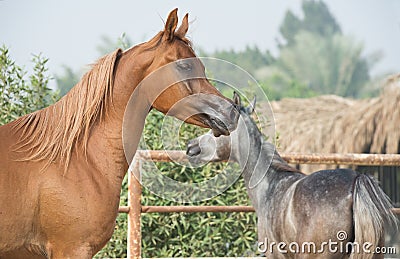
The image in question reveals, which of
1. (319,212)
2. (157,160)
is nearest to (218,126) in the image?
(319,212)

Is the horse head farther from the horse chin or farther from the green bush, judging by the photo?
the green bush

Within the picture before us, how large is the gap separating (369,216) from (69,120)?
6.06 feet

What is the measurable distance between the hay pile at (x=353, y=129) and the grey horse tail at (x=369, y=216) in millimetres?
4852

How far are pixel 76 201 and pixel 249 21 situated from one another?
4222 cm

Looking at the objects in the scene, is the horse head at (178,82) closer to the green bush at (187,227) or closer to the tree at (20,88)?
the green bush at (187,227)

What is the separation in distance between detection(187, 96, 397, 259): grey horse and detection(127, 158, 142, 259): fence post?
0.81m

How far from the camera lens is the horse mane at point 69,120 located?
2393 mm

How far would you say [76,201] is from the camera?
2328 millimetres

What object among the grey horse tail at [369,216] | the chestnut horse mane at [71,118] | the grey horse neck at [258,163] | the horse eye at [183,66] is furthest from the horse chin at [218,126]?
the grey horse neck at [258,163]

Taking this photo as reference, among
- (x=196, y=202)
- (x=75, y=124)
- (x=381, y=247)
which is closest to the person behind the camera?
(x=75, y=124)

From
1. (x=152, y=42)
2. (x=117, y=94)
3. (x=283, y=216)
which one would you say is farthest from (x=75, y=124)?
(x=283, y=216)

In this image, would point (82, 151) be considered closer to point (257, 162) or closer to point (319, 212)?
point (319, 212)

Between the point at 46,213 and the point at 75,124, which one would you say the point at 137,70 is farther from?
the point at 46,213

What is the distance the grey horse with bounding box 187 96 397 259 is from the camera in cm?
346
